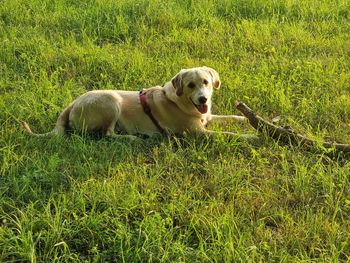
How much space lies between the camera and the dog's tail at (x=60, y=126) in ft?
15.9

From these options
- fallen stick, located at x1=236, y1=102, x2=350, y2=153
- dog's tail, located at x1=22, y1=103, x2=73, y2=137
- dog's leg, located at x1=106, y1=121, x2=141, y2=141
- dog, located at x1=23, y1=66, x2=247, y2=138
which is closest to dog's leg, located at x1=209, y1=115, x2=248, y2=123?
dog, located at x1=23, y1=66, x2=247, y2=138

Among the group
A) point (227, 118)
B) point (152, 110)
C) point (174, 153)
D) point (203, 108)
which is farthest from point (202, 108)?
point (174, 153)

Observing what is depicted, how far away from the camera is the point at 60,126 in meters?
4.96

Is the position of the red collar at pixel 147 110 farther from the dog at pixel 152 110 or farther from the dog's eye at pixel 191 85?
the dog's eye at pixel 191 85

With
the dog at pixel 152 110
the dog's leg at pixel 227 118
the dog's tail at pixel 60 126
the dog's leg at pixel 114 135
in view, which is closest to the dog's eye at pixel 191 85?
the dog at pixel 152 110

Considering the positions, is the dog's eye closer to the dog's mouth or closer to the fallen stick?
the dog's mouth

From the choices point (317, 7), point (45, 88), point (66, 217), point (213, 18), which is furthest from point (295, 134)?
point (317, 7)

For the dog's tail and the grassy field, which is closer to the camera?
the grassy field

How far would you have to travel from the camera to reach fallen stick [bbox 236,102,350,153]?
438cm

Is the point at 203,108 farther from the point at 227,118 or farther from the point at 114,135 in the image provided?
the point at 114,135

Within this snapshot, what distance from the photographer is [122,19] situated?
7.66 meters

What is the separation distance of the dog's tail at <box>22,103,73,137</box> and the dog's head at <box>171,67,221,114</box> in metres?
1.15

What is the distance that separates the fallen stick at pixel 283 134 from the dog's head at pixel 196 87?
369 mm

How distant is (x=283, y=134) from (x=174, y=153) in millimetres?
1032
